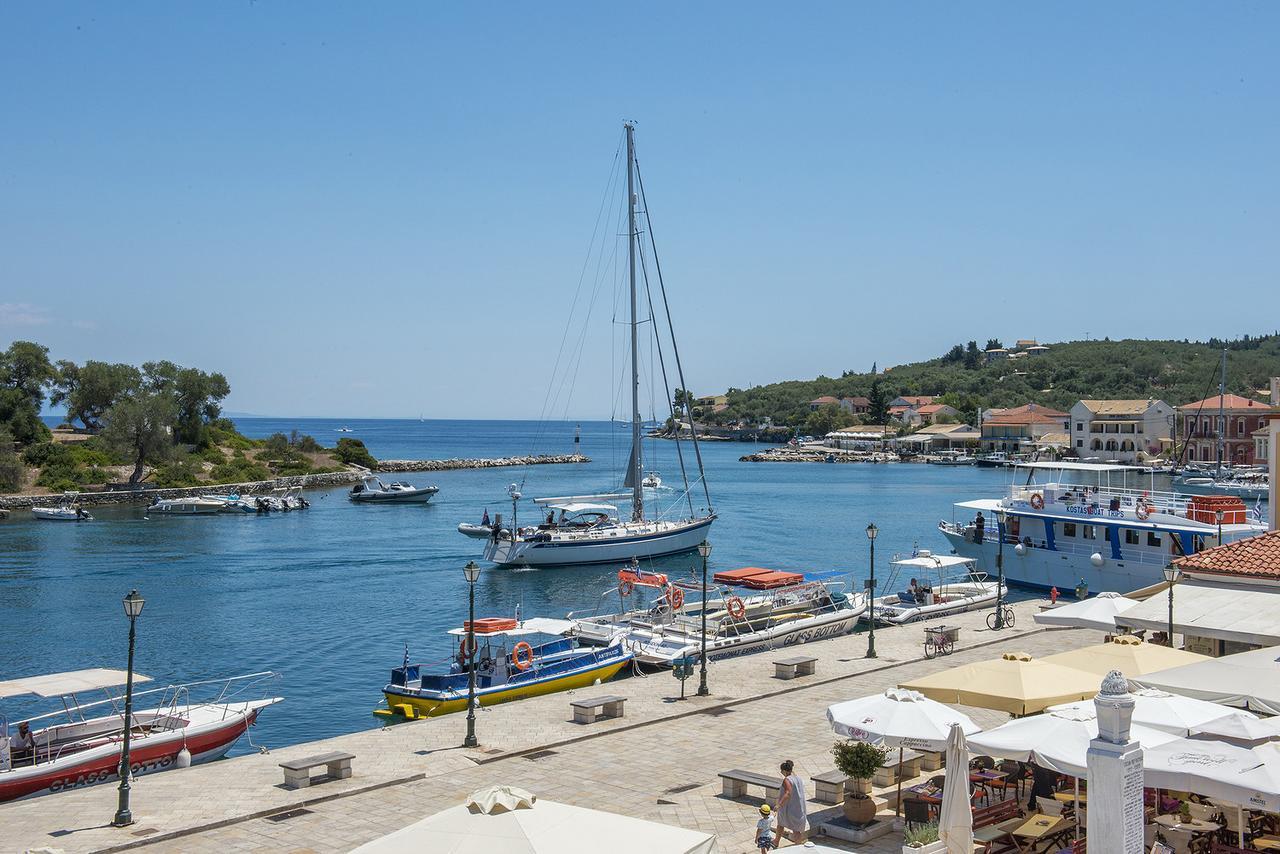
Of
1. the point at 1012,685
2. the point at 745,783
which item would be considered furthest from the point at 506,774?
the point at 1012,685

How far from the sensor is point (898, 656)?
1010 inches

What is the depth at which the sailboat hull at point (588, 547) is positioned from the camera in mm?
52188

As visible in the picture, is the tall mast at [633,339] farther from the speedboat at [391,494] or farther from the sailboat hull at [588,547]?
the speedboat at [391,494]

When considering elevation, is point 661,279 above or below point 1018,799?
above

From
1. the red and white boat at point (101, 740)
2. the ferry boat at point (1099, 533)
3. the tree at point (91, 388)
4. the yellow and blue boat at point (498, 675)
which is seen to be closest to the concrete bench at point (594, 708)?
the yellow and blue boat at point (498, 675)

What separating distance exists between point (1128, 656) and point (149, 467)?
318 ft

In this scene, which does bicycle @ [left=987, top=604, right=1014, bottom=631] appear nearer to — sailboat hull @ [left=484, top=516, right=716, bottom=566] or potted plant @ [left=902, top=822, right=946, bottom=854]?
potted plant @ [left=902, top=822, right=946, bottom=854]

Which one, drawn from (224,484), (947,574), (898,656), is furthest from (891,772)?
(224,484)

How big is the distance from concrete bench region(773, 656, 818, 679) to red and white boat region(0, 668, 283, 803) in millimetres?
11456

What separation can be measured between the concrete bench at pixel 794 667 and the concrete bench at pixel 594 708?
15.1 ft

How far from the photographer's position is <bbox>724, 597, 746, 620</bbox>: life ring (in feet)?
102

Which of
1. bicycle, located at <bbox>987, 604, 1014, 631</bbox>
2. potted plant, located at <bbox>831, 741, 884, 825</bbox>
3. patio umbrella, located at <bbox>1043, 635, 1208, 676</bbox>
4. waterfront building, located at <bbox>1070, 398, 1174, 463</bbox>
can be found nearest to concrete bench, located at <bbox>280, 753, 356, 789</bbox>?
potted plant, located at <bbox>831, 741, 884, 825</bbox>

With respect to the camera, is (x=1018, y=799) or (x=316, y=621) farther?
(x=316, y=621)

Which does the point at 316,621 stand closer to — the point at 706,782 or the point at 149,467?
the point at 706,782
